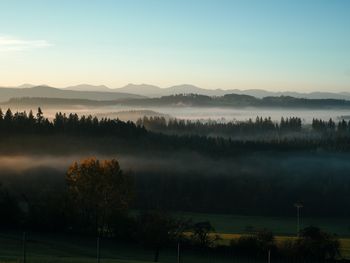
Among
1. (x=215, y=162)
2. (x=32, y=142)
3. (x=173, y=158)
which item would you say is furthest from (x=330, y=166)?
(x=32, y=142)

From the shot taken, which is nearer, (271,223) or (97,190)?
(97,190)

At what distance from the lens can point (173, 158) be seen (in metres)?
171

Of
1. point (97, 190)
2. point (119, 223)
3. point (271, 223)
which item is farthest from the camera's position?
point (271, 223)

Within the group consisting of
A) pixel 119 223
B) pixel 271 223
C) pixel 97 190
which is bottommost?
pixel 271 223

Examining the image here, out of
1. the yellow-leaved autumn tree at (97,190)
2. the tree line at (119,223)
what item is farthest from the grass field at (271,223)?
the tree line at (119,223)

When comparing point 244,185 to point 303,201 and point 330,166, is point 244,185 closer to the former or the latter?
point 303,201

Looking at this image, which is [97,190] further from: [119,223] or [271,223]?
[271,223]

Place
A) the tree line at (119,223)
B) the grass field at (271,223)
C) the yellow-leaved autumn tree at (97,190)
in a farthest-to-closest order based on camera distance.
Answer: the grass field at (271,223), the yellow-leaved autumn tree at (97,190), the tree line at (119,223)

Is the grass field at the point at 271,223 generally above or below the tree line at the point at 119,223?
below

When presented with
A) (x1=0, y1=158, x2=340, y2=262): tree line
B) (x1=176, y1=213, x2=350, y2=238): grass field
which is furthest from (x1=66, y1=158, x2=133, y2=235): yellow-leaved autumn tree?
(x1=176, y1=213, x2=350, y2=238): grass field

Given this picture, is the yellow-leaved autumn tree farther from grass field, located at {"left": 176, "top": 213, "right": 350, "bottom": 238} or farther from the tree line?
grass field, located at {"left": 176, "top": 213, "right": 350, "bottom": 238}

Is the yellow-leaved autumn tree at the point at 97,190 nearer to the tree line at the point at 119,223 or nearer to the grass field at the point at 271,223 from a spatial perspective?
the tree line at the point at 119,223

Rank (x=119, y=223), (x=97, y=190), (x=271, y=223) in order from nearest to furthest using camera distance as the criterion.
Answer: (x=119, y=223)
(x=97, y=190)
(x=271, y=223)

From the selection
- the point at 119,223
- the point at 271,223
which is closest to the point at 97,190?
the point at 119,223
